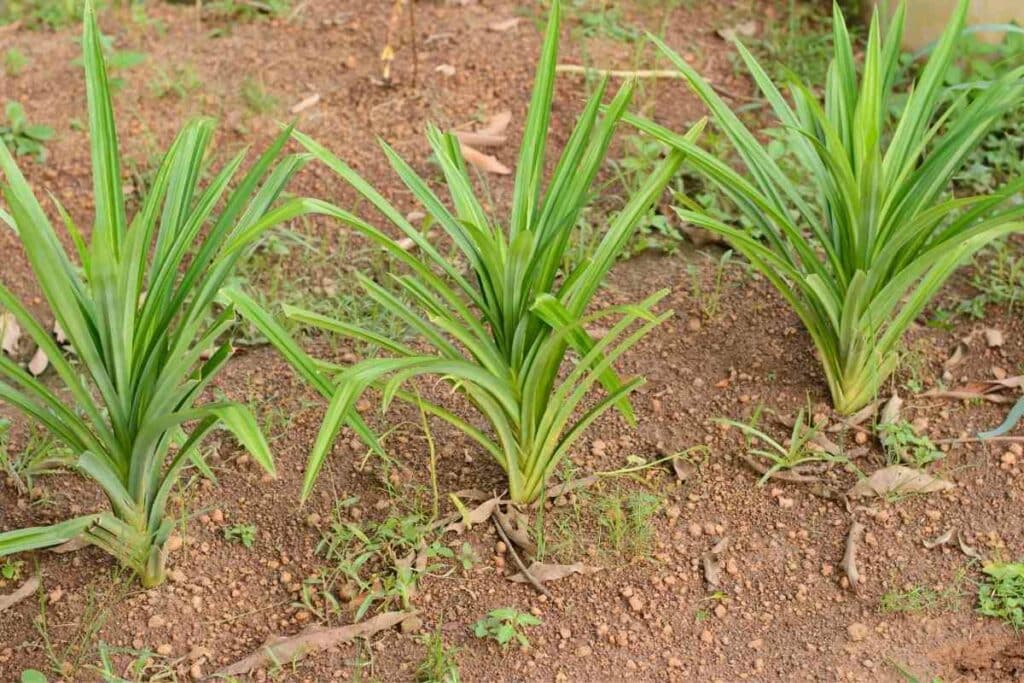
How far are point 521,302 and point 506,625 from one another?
0.64 meters

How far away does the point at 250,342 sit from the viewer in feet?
10.8

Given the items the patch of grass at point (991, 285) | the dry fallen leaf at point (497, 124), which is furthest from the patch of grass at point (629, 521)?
the dry fallen leaf at point (497, 124)

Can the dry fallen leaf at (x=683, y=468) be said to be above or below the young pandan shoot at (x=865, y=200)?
below

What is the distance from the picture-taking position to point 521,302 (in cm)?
255

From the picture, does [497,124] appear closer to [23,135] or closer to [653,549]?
[23,135]

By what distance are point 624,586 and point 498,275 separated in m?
0.71

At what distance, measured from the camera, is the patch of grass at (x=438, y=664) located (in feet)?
8.25

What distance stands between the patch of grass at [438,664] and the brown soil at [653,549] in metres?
0.03

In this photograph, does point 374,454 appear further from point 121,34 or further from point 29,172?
point 121,34

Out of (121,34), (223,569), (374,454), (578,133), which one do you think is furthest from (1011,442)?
(121,34)

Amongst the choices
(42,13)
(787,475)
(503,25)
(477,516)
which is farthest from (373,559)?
(42,13)

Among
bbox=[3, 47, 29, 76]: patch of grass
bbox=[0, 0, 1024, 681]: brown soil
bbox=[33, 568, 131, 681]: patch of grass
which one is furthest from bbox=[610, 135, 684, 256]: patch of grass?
bbox=[3, 47, 29, 76]: patch of grass

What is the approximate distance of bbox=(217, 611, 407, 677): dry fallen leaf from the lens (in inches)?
99.6

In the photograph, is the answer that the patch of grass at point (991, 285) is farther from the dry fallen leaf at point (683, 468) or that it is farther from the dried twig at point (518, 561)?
the dried twig at point (518, 561)
